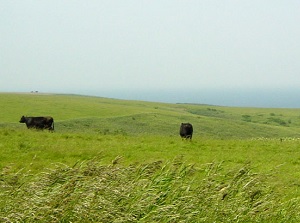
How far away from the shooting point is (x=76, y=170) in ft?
24.9

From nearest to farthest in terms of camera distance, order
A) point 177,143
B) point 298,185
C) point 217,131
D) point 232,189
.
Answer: point 232,189 → point 298,185 → point 177,143 → point 217,131

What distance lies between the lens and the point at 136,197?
7.40 meters

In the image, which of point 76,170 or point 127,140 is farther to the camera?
point 127,140

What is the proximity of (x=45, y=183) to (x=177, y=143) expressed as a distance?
50.1ft

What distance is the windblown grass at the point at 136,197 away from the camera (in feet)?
21.4

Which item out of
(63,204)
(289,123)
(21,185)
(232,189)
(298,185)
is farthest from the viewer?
(289,123)

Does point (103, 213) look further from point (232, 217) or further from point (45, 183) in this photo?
point (232, 217)

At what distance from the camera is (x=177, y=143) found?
881 inches

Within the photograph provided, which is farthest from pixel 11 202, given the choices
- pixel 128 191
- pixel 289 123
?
pixel 289 123

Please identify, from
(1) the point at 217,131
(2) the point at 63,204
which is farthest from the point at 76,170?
(1) the point at 217,131

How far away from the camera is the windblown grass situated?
6.52m

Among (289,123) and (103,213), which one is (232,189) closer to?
(103,213)

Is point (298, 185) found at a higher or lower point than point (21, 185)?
lower

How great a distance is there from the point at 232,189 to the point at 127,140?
1509 centimetres
